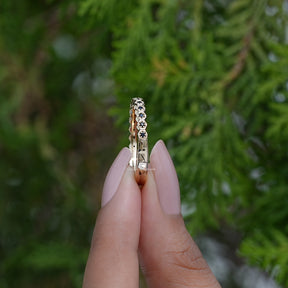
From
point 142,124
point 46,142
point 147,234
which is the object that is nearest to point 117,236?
point 147,234

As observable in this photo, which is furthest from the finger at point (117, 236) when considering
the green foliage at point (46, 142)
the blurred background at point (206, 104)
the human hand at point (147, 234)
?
the green foliage at point (46, 142)

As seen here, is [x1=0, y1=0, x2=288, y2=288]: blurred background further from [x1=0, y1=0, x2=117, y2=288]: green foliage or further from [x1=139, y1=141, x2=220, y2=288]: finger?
[x1=139, y1=141, x2=220, y2=288]: finger

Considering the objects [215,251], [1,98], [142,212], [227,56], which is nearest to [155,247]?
[142,212]

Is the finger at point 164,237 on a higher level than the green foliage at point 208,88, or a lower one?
lower

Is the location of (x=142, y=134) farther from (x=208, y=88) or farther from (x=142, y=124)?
(x=208, y=88)

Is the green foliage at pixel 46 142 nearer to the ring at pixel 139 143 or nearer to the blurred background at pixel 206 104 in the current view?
the blurred background at pixel 206 104

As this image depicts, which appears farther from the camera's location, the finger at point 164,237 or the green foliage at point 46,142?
the green foliage at point 46,142

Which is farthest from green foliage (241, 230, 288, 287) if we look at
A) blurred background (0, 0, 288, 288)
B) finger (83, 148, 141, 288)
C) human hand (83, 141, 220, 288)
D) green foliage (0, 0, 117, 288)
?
green foliage (0, 0, 117, 288)
